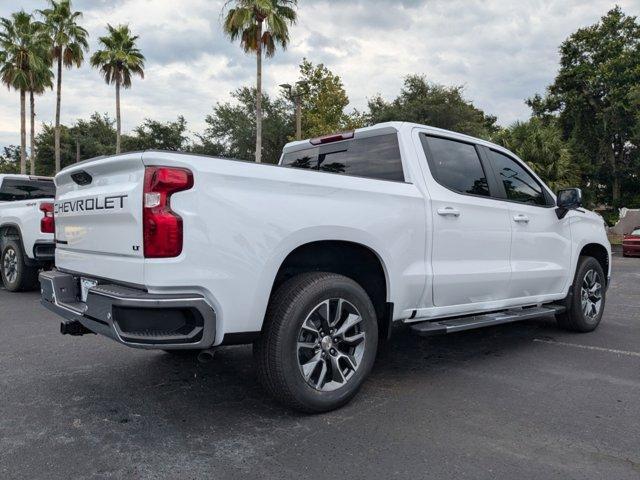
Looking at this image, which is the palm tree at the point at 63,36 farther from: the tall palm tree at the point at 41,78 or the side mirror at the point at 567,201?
the side mirror at the point at 567,201

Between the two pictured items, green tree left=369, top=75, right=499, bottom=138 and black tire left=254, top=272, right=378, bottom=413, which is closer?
black tire left=254, top=272, right=378, bottom=413

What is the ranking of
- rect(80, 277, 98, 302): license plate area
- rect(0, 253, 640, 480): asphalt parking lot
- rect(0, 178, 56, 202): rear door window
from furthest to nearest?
rect(0, 178, 56, 202): rear door window
rect(80, 277, 98, 302): license plate area
rect(0, 253, 640, 480): asphalt parking lot

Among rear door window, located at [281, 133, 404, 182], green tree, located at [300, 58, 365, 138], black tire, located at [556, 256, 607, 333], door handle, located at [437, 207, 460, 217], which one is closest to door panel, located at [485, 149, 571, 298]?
black tire, located at [556, 256, 607, 333]

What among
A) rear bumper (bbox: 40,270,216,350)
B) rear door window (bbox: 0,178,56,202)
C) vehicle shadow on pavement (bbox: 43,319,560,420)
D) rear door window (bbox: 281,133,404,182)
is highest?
rear door window (bbox: 281,133,404,182)

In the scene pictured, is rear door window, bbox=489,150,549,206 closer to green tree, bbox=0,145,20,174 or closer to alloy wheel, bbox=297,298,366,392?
alloy wheel, bbox=297,298,366,392

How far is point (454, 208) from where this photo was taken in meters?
4.02

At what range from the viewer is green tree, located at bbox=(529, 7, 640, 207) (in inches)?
1192

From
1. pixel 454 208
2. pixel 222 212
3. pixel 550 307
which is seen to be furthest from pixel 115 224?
pixel 550 307

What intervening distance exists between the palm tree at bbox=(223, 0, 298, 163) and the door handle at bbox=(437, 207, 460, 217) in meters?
17.5

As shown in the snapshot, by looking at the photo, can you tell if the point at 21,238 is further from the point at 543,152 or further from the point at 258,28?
the point at 543,152

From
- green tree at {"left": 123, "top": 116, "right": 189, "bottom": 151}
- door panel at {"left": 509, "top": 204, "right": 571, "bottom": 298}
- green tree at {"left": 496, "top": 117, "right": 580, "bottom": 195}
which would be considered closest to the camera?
door panel at {"left": 509, "top": 204, "right": 571, "bottom": 298}

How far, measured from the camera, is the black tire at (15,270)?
7836 millimetres

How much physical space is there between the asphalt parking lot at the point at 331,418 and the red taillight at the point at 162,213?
1.08 metres

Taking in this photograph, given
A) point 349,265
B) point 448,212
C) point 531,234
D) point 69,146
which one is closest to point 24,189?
point 349,265
